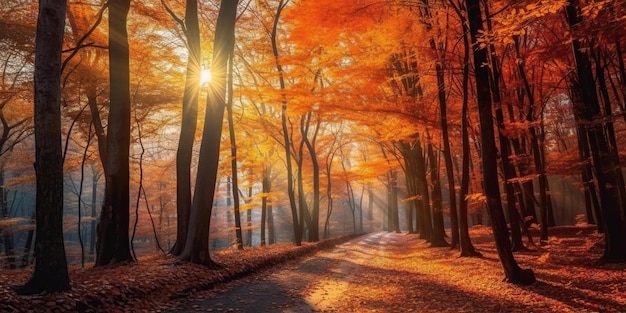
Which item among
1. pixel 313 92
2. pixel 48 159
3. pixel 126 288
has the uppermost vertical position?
pixel 313 92

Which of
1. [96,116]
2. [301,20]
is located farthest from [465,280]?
[96,116]

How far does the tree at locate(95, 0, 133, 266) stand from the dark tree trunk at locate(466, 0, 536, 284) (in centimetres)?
919

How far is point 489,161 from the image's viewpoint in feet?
27.2

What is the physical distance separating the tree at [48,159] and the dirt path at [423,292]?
2075 millimetres

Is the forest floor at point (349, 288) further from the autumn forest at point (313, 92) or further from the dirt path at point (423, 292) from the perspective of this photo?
the autumn forest at point (313, 92)

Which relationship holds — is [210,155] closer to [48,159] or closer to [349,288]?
[48,159]

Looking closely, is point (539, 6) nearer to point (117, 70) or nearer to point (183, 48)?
point (117, 70)

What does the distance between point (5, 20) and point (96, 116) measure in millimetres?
4264

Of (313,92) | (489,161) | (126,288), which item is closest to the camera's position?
(126,288)

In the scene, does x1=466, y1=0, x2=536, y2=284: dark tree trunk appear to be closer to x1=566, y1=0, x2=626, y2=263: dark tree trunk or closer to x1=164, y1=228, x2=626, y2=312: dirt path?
x1=164, y1=228, x2=626, y2=312: dirt path

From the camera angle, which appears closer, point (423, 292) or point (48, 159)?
point (48, 159)

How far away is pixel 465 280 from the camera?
29.7 ft

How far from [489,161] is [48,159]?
8.52 m

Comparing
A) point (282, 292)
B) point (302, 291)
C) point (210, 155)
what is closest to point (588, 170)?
point (302, 291)
